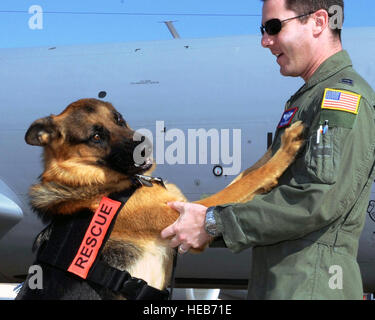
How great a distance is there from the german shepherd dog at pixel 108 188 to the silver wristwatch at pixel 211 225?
0.37 m

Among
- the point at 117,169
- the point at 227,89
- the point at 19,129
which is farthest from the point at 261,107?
the point at 117,169

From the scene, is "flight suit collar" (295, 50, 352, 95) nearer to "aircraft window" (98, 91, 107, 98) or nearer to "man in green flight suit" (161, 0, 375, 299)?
"man in green flight suit" (161, 0, 375, 299)

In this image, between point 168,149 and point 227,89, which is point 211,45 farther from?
point 168,149

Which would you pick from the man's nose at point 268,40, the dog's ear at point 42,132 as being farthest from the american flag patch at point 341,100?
the dog's ear at point 42,132

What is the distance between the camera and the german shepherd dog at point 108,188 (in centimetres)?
274

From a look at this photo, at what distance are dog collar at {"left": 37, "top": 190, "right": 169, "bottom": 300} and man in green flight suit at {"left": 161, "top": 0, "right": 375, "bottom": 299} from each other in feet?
1.03

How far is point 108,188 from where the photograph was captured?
3152mm

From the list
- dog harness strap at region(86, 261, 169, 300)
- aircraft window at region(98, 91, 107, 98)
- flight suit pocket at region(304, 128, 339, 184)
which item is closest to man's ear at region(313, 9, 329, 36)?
flight suit pocket at region(304, 128, 339, 184)

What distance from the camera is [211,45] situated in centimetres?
728

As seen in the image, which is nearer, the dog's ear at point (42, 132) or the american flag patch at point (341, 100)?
the american flag patch at point (341, 100)

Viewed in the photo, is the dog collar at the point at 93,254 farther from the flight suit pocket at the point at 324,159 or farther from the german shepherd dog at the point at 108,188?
the flight suit pocket at the point at 324,159

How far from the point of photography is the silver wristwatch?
2443 mm

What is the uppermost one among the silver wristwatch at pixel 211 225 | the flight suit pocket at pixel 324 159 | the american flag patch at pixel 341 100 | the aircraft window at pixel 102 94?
the aircraft window at pixel 102 94
